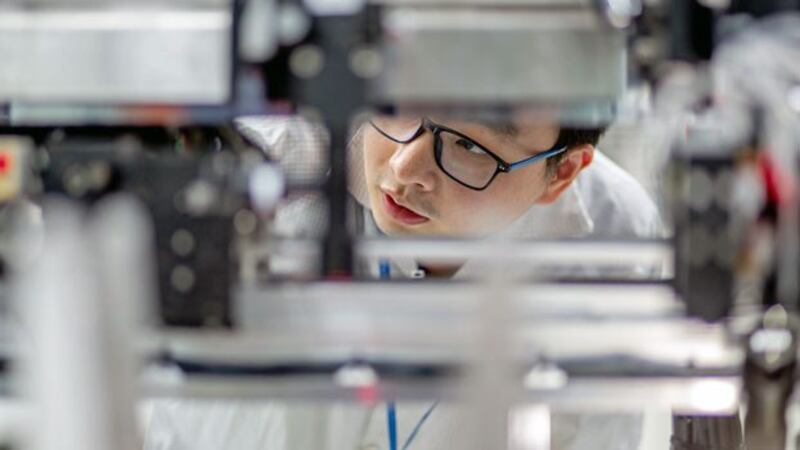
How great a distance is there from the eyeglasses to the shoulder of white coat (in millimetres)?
588

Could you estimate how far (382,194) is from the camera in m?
1.06

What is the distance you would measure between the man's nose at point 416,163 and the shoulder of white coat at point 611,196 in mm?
557

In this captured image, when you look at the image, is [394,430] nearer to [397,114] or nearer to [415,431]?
[415,431]

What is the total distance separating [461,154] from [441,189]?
0.06m

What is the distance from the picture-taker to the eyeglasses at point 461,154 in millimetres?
831

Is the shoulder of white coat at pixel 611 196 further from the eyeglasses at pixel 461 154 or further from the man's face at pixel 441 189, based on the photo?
the eyeglasses at pixel 461 154

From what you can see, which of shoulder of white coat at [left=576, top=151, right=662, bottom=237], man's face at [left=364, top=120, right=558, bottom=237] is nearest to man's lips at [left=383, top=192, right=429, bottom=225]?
man's face at [left=364, top=120, right=558, bottom=237]

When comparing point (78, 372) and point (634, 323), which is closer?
point (78, 372)

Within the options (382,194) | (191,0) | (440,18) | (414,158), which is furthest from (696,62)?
(382,194)

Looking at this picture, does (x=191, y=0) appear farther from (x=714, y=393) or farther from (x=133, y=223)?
(x=714, y=393)

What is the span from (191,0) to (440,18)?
115 millimetres

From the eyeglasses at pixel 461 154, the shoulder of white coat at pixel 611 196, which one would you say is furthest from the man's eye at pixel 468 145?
the shoulder of white coat at pixel 611 196

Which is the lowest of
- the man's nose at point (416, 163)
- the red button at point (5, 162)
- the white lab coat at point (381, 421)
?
the white lab coat at point (381, 421)

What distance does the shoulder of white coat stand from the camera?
4.78 feet
